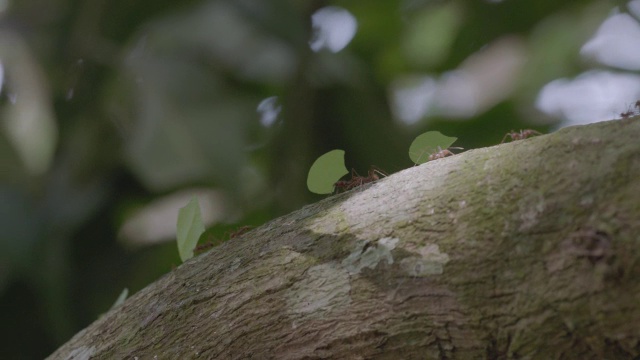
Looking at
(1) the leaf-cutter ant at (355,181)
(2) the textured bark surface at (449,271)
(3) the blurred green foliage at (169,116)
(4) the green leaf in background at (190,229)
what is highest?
(3) the blurred green foliage at (169,116)

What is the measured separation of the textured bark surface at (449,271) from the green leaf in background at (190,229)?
0.20 meters

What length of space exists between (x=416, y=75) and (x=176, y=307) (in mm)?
2103

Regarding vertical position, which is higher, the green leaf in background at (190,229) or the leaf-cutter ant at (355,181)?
the green leaf in background at (190,229)

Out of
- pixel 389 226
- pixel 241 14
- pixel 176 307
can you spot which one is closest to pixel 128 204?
pixel 241 14

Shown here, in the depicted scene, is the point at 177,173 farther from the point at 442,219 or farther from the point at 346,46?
the point at 442,219

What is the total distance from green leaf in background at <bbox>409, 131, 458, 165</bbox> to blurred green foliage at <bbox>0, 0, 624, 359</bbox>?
130 centimetres

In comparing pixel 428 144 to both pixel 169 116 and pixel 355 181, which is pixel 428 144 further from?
pixel 169 116

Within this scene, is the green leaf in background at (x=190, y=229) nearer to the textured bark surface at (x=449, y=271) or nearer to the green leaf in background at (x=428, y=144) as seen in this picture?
the textured bark surface at (x=449, y=271)

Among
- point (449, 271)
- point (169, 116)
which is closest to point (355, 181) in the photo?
point (449, 271)

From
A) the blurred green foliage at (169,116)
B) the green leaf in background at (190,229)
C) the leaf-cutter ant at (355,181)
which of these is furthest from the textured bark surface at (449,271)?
the blurred green foliage at (169,116)

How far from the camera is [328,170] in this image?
0.79 m

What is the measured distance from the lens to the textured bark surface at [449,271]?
1.66 ft

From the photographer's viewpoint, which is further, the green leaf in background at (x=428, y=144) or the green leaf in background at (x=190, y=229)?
the green leaf in background at (x=190, y=229)

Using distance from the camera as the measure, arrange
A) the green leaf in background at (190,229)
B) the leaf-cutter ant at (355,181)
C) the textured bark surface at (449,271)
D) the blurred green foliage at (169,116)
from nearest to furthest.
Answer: the textured bark surface at (449,271) < the leaf-cutter ant at (355,181) < the green leaf in background at (190,229) < the blurred green foliage at (169,116)
